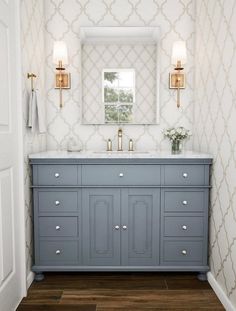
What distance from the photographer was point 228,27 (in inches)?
76.6

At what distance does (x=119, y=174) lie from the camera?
2277 mm

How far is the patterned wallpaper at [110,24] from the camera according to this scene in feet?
8.97

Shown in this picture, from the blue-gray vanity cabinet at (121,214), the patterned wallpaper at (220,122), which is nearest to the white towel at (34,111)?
the blue-gray vanity cabinet at (121,214)

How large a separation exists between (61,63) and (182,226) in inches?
68.4

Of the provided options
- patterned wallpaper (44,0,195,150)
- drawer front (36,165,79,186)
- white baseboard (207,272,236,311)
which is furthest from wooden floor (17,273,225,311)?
patterned wallpaper (44,0,195,150)

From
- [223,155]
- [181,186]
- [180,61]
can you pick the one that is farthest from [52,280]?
[180,61]

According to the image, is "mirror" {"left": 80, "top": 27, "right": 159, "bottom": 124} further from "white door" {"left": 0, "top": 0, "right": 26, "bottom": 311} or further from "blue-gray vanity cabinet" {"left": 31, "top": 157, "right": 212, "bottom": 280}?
"white door" {"left": 0, "top": 0, "right": 26, "bottom": 311}

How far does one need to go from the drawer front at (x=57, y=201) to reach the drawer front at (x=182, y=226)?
2.37 ft

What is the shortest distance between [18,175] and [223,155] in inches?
55.3

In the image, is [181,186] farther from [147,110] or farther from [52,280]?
[52,280]

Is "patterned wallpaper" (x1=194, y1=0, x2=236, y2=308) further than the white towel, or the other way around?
the white towel

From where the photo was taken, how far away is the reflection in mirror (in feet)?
9.06

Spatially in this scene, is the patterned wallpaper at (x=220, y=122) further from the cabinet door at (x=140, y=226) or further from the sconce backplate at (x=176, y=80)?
the cabinet door at (x=140, y=226)

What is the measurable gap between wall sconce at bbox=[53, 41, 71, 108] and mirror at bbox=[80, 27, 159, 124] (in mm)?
157
